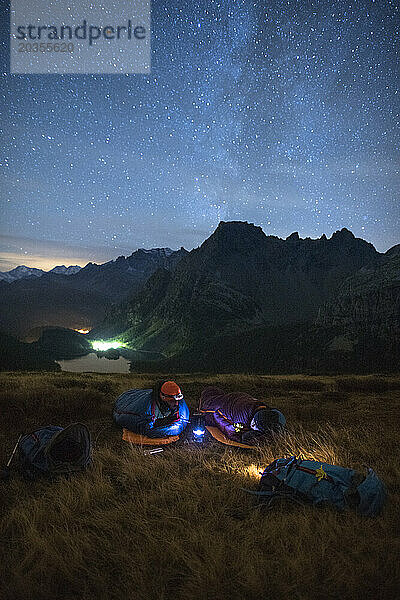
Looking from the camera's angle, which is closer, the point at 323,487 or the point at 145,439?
the point at 323,487

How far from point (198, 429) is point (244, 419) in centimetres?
146

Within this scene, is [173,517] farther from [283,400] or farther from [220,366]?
[220,366]

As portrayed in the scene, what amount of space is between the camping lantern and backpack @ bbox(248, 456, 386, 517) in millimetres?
3913

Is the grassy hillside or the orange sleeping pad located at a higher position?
the grassy hillside

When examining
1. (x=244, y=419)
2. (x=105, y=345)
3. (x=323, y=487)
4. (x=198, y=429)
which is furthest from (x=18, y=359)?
(x=323, y=487)

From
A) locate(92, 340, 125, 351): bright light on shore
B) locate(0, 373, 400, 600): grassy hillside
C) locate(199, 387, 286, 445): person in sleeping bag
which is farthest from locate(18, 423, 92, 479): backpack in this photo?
locate(92, 340, 125, 351): bright light on shore

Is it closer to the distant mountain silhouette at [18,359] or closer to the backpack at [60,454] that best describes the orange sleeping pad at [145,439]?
the backpack at [60,454]

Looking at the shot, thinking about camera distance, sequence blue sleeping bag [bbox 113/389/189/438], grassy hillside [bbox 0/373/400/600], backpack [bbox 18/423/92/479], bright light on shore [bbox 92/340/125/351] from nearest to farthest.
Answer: grassy hillside [bbox 0/373/400/600] < backpack [bbox 18/423/92/479] < blue sleeping bag [bbox 113/389/189/438] < bright light on shore [bbox 92/340/125/351]

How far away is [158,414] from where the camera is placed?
332 inches

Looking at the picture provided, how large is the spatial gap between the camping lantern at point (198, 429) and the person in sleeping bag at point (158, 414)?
0.25m

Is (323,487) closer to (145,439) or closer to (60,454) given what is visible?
(60,454)

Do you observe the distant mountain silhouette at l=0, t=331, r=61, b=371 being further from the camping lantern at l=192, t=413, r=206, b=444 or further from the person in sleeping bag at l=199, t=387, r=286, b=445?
the person in sleeping bag at l=199, t=387, r=286, b=445

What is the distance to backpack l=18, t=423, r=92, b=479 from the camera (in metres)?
5.36

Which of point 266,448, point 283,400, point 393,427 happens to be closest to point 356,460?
point 266,448
